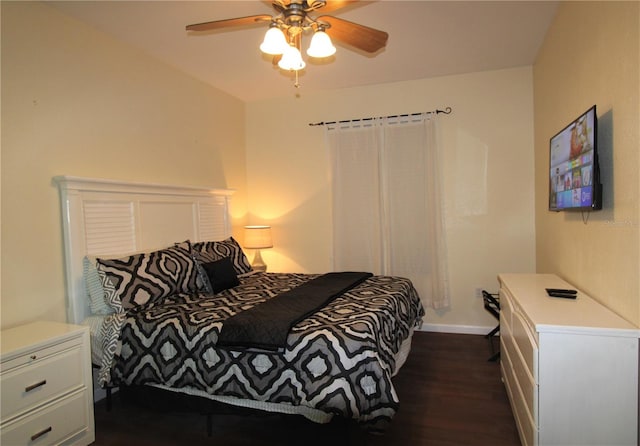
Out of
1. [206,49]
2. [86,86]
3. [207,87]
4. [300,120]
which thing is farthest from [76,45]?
[300,120]

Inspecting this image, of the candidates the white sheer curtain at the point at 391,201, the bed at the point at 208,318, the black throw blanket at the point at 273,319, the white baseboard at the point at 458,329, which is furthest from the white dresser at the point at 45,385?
the white baseboard at the point at 458,329

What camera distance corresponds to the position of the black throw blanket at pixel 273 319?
6.84 feet

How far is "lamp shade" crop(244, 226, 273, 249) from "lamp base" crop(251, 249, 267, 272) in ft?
0.55

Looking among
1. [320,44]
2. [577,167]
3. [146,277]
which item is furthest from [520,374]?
[146,277]

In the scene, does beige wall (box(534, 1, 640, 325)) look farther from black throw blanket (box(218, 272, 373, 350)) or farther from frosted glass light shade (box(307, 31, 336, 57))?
black throw blanket (box(218, 272, 373, 350))

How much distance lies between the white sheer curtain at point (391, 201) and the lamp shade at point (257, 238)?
787 mm

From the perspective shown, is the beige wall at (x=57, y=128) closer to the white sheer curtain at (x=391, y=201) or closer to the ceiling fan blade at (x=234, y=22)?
the ceiling fan blade at (x=234, y=22)

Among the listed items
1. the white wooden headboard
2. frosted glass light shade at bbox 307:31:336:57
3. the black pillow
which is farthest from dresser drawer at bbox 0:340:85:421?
frosted glass light shade at bbox 307:31:336:57

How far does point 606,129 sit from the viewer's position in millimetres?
1964

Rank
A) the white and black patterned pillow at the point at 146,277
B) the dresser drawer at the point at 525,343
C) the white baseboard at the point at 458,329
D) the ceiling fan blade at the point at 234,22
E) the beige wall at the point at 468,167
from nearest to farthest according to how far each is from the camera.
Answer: the dresser drawer at the point at 525,343, the ceiling fan blade at the point at 234,22, the white and black patterned pillow at the point at 146,277, the beige wall at the point at 468,167, the white baseboard at the point at 458,329

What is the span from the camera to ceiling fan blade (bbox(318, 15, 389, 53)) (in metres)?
2.11

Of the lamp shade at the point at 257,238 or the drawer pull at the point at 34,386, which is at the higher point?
the lamp shade at the point at 257,238

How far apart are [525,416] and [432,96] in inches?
126

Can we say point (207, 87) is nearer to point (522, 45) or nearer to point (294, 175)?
point (294, 175)
